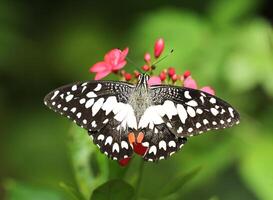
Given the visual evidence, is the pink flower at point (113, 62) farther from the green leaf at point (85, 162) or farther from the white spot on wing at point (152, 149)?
the white spot on wing at point (152, 149)

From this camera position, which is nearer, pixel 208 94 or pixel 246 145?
pixel 208 94

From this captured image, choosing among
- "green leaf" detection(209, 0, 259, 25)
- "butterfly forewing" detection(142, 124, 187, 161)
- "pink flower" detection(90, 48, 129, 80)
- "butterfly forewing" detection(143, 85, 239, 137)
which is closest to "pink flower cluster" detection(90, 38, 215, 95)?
"pink flower" detection(90, 48, 129, 80)

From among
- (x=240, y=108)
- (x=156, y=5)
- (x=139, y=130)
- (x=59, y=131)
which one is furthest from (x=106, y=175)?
(x=156, y=5)

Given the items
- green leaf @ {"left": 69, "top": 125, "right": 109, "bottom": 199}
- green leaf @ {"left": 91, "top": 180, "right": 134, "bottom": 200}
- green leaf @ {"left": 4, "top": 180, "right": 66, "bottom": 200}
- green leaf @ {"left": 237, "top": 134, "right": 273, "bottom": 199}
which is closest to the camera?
green leaf @ {"left": 91, "top": 180, "right": 134, "bottom": 200}

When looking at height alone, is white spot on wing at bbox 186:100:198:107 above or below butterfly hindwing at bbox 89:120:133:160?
above

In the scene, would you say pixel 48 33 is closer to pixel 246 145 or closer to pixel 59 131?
pixel 59 131

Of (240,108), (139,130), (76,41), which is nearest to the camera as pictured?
(139,130)

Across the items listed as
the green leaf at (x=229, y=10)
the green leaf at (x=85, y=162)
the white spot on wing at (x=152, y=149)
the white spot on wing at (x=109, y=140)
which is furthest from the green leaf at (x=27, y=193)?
the green leaf at (x=229, y=10)

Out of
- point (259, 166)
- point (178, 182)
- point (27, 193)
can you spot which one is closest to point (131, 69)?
point (259, 166)

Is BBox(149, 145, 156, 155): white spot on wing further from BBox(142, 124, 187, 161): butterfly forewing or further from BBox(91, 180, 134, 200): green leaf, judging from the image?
BBox(91, 180, 134, 200): green leaf
